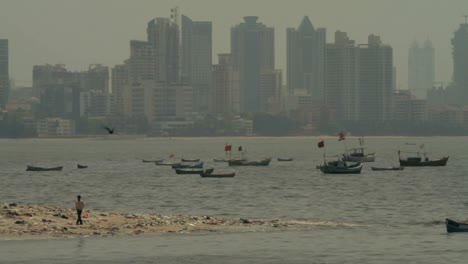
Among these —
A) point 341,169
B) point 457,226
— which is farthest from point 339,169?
point 457,226

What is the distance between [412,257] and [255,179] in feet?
313

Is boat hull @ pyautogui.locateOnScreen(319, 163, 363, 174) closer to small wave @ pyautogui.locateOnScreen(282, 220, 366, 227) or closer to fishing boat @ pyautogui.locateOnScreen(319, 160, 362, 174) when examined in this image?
fishing boat @ pyautogui.locateOnScreen(319, 160, 362, 174)

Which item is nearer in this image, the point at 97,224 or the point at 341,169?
the point at 97,224

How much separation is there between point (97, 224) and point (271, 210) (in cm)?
2870

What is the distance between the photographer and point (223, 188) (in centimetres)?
14512

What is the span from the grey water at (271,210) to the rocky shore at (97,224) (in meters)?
1.78

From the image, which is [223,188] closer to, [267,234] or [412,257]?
[267,234]

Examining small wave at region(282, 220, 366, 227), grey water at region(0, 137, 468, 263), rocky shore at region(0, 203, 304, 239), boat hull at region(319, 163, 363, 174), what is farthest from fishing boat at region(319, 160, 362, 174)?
rocky shore at region(0, 203, 304, 239)

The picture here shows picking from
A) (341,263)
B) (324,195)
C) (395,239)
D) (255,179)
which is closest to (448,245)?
(395,239)

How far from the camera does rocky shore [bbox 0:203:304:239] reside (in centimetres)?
8019

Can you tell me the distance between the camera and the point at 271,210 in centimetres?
10944

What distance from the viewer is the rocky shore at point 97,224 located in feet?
263

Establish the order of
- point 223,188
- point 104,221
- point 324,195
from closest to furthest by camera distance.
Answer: point 104,221, point 324,195, point 223,188

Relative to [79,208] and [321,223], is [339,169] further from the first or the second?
[79,208]
